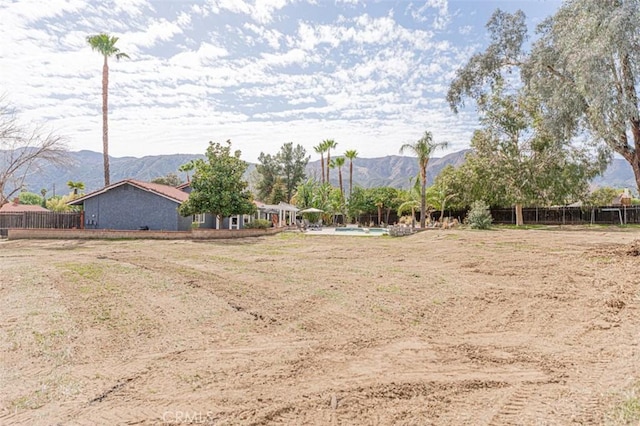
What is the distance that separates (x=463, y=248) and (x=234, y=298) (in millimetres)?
11020

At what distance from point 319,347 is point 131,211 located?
949 inches

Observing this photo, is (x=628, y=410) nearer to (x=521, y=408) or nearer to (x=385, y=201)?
(x=521, y=408)

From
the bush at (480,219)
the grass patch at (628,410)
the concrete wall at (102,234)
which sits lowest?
the grass patch at (628,410)

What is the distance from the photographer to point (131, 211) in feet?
82.7

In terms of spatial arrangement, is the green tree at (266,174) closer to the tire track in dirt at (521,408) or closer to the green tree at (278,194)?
the green tree at (278,194)

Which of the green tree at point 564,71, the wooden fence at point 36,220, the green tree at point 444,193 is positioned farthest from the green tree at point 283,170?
the green tree at point 564,71

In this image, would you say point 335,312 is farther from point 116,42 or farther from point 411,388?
point 116,42

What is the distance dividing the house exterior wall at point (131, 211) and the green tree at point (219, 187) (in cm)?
210

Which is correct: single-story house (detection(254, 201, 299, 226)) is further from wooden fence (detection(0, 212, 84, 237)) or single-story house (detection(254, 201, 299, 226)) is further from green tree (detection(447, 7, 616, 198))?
green tree (detection(447, 7, 616, 198))

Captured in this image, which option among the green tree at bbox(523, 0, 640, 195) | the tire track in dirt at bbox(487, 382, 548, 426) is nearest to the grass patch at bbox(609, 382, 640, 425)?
the tire track in dirt at bbox(487, 382, 548, 426)

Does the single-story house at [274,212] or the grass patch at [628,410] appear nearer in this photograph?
the grass patch at [628,410]

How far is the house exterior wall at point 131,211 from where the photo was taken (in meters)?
24.7

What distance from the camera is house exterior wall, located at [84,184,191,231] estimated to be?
80.9 feet

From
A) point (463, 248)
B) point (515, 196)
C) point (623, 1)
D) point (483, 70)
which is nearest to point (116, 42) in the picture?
point (483, 70)
